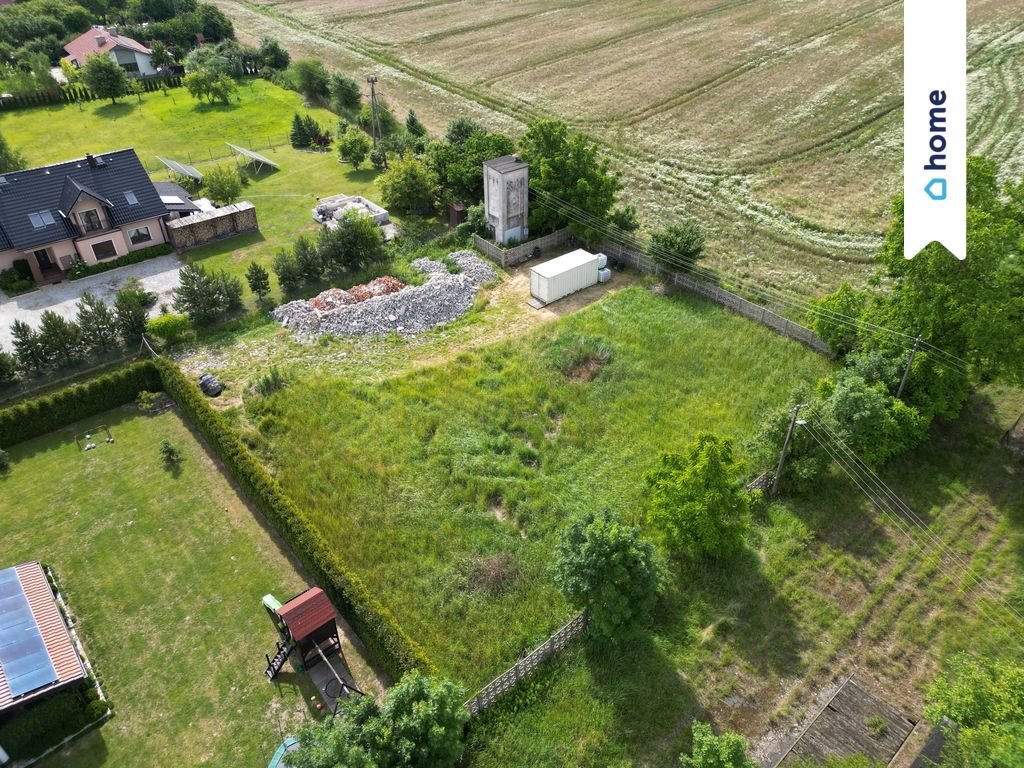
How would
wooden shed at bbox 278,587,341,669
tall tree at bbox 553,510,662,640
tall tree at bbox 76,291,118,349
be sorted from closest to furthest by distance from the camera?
tall tree at bbox 553,510,662,640 < wooden shed at bbox 278,587,341,669 < tall tree at bbox 76,291,118,349

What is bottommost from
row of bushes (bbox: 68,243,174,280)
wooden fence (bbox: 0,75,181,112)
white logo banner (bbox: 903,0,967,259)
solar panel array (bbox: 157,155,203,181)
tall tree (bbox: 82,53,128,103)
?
row of bushes (bbox: 68,243,174,280)

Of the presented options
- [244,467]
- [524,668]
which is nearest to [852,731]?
[524,668]

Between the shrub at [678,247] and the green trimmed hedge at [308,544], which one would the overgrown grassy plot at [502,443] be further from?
the shrub at [678,247]

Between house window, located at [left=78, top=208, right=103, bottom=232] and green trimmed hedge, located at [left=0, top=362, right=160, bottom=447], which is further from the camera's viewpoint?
house window, located at [left=78, top=208, right=103, bottom=232]

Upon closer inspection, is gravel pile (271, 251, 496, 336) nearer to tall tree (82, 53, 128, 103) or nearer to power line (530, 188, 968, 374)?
power line (530, 188, 968, 374)

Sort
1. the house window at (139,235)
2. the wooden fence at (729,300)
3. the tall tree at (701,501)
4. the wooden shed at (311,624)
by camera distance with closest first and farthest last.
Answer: the wooden shed at (311,624) → the tall tree at (701,501) → the wooden fence at (729,300) → the house window at (139,235)

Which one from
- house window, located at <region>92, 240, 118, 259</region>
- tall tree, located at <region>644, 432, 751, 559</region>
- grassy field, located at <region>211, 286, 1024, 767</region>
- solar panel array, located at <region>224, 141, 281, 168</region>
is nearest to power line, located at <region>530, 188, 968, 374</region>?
grassy field, located at <region>211, 286, 1024, 767</region>

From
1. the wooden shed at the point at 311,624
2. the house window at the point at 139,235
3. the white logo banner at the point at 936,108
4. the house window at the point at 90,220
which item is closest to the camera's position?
the white logo banner at the point at 936,108

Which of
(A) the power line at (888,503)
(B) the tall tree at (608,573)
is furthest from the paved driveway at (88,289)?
(A) the power line at (888,503)
